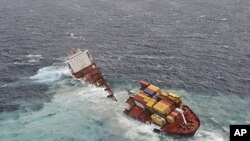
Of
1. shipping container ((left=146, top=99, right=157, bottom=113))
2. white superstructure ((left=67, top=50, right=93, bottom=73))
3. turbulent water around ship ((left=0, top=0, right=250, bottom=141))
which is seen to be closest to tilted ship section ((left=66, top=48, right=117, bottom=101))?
white superstructure ((left=67, top=50, right=93, bottom=73))

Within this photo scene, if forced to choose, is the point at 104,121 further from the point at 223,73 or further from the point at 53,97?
the point at 223,73

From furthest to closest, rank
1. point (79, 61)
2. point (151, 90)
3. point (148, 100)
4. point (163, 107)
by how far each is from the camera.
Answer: point (79, 61), point (151, 90), point (148, 100), point (163, 107)

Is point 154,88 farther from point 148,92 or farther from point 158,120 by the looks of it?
point 158,120

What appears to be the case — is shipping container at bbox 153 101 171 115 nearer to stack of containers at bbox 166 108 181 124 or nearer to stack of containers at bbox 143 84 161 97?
stack of containers at bbox 166 108 181 124

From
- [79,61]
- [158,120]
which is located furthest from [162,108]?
[79,61]

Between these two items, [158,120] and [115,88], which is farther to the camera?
[115,88]

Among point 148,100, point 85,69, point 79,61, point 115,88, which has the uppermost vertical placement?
point 79,61

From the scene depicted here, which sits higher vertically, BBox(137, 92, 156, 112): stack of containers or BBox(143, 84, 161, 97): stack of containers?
BBox(143, 84, 161, 97): stack of containers
